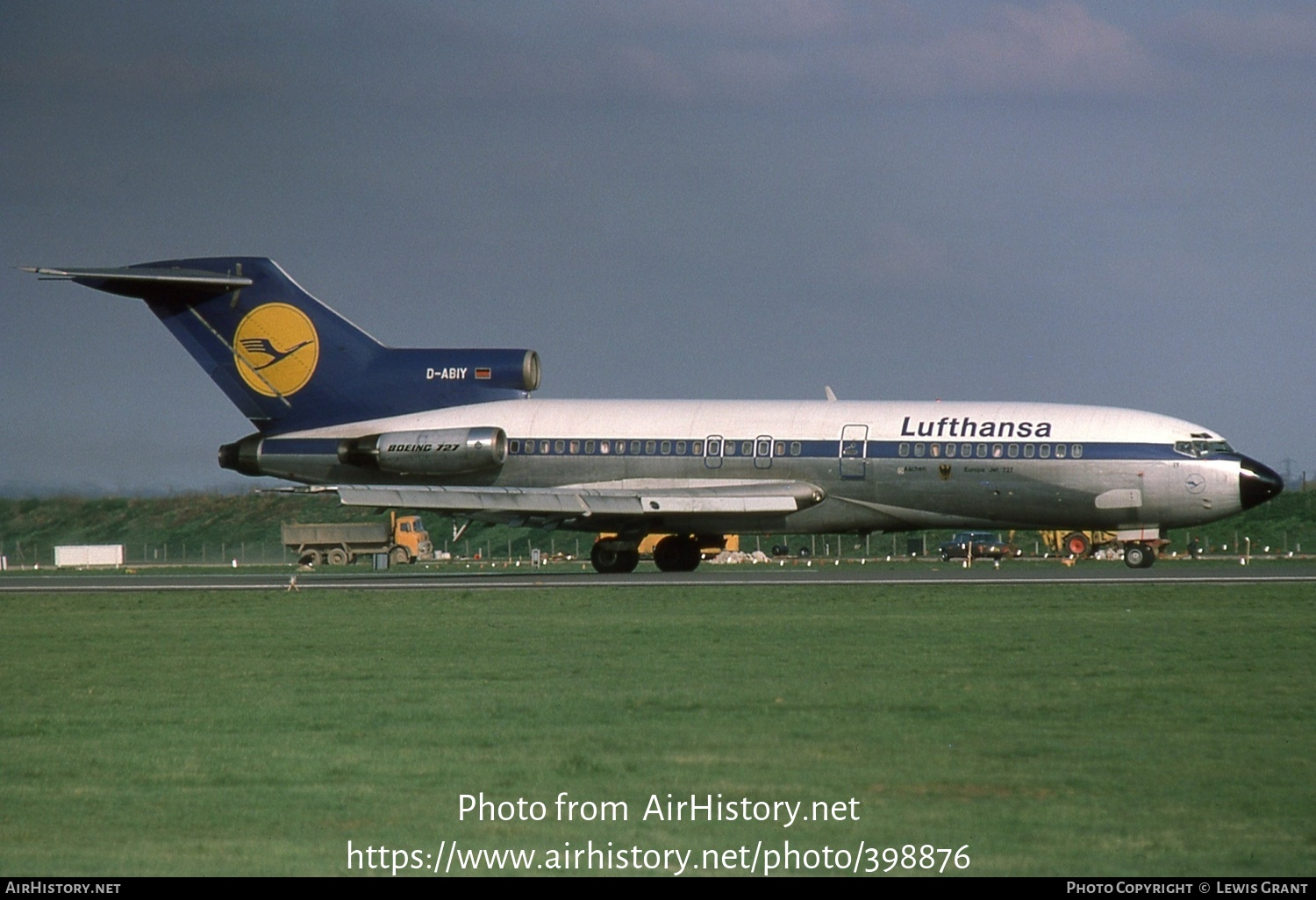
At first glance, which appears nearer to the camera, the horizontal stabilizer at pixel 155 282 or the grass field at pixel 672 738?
the grass field at pixel 672 738

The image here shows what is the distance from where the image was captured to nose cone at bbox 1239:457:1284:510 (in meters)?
42.8

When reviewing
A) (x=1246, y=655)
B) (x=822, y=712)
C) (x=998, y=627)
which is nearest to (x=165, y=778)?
(x=822, y=712)

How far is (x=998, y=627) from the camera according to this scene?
25.2 m

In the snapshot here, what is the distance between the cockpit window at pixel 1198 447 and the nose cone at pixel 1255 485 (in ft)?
2.23

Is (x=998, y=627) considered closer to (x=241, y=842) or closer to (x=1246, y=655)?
(x=1246, y=655)

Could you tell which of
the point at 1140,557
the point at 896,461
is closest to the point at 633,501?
the point at 896,461

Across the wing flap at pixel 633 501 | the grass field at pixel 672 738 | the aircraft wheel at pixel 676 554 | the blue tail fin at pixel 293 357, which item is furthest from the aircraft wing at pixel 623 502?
the grass field at pixel 672 738

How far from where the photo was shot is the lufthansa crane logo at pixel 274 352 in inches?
1912

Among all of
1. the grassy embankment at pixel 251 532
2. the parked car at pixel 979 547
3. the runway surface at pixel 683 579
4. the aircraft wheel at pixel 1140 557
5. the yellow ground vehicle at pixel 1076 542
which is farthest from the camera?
the grassy embankment at pixel 251 532

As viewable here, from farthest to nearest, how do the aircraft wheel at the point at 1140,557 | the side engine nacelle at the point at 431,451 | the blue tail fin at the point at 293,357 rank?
the blue tail fin at the point at 293,357 < the aircraft wheel at the point at 1140,557 < the side engine nacelle at the point at 431,451

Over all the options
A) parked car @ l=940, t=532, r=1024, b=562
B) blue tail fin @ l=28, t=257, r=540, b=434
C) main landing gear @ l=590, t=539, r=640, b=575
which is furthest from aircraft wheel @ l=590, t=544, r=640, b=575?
parked car @ l=940, t=532, r=1024, b=562

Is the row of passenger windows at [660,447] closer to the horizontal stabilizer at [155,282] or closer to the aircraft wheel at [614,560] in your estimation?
the aircraft wheel at [614,560]

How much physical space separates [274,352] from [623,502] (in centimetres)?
Answer: 1143

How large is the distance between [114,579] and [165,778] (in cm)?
3668
